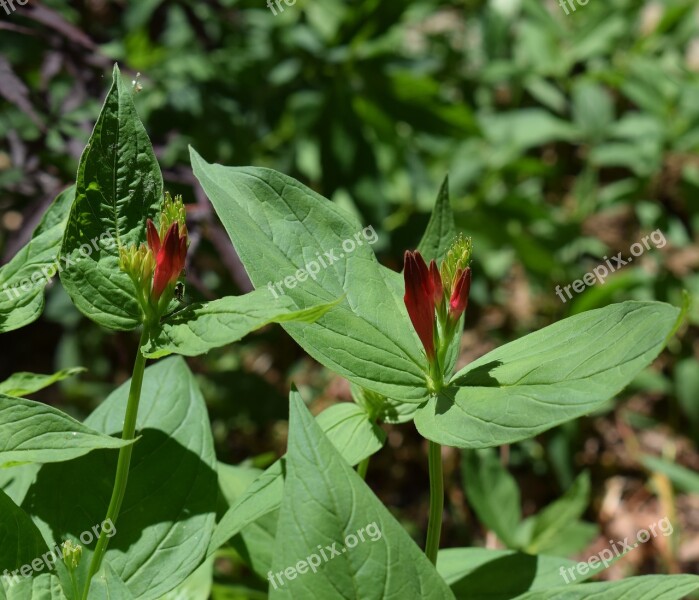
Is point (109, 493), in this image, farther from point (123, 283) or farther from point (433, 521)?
point (433, 521)

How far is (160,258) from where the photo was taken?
0.79m

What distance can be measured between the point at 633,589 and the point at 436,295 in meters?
0.36

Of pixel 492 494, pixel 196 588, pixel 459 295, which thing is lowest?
pixel 492 494

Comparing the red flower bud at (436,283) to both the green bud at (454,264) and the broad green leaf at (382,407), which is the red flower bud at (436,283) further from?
the broad green leaf at (382,407)

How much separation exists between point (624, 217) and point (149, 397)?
8.21 ft

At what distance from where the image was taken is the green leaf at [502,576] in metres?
1.02

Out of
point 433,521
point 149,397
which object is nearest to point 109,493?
point 149,397

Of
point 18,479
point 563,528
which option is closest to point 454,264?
point 18,479

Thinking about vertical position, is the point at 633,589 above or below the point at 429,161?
below

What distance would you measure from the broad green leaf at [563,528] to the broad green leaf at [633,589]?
36.0 inches
